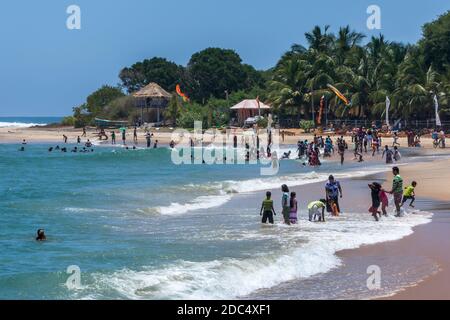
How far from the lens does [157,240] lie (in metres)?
18.6

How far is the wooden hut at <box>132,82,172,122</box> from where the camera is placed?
A: 86.6m

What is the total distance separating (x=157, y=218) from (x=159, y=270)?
7996mm

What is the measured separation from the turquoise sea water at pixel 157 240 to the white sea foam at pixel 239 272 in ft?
0.07

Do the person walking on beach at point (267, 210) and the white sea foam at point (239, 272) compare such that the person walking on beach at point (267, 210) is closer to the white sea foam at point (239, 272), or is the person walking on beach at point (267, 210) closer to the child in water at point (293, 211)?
the child in water at point (293, 211)

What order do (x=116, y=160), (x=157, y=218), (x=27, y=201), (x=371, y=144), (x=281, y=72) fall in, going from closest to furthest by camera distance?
1. (x=157, y=218)
2. (x=27, y=201)
3. (x=371, y=144)
4. (x=116, y=160)
5. (x=281, y=72)

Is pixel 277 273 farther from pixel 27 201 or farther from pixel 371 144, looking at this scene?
pixel 371 144

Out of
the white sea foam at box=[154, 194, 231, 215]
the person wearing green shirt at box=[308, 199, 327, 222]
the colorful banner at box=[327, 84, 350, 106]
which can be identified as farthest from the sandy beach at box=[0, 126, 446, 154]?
the person wearing green shirt at box=[308, 199, 327, 222]

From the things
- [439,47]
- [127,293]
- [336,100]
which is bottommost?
[127,293]

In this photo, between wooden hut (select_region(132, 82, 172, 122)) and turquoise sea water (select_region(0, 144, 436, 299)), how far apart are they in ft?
170

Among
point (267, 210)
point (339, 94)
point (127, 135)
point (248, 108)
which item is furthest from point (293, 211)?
point (127, 135)

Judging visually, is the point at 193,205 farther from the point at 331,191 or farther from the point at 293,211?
the point at 293,211

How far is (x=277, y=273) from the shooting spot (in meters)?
14.7

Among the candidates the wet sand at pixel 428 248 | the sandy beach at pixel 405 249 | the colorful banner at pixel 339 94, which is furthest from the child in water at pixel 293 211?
the colorful banner at pixel 339 94

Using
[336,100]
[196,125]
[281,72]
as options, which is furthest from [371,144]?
[196,125]
